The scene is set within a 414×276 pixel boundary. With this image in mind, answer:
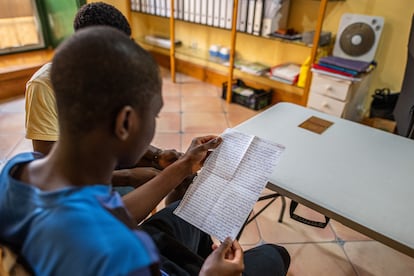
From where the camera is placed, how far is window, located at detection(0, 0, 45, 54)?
3.12 m

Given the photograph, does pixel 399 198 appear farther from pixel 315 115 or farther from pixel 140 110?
pixel 140 110

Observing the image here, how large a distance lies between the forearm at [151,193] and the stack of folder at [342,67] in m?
1.68

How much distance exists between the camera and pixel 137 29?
3.77 metres

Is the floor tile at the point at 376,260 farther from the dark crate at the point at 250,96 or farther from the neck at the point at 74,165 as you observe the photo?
the dark crate at the point at 250,96

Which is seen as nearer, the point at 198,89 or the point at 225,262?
the point at 225,262

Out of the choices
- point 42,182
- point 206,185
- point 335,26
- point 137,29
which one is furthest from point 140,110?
point 137,29

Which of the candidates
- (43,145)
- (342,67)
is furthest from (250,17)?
(43,145)

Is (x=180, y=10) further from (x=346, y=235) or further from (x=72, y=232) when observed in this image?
(x=72, y=232)

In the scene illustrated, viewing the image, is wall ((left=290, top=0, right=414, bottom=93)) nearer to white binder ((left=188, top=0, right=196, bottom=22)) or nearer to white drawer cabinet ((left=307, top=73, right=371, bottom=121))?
white drawer cabinet ((left=307, top=73, right=371, bottom=121))

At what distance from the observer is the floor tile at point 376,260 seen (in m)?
1.42

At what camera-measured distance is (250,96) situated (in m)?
2.82

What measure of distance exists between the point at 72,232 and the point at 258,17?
2.41 metres

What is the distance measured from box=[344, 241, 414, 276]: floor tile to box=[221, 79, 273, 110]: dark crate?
1.52m

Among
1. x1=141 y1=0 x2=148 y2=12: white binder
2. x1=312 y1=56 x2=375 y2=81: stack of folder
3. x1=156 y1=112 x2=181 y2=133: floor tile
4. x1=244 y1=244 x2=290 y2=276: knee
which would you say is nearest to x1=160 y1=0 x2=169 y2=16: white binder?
x1=141 y1=0 x2=148 y2=12: white binder
